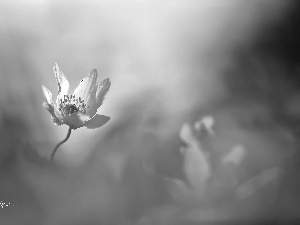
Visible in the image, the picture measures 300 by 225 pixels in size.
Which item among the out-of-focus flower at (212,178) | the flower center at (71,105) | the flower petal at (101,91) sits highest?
the flower petal at (101,91)

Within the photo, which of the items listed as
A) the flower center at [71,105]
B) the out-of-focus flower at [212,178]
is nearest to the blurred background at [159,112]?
the out-of-focus flower at [212,178]

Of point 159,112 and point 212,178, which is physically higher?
point 159,112

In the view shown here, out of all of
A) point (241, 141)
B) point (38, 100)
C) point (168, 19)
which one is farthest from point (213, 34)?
point (38, 100)

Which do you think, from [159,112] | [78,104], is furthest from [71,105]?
[159,112]

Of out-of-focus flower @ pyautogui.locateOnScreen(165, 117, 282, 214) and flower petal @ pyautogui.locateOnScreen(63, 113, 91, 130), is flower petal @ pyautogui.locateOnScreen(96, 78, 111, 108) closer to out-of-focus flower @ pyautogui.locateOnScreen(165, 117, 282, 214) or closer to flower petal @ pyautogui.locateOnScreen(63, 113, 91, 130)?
flower petal @ pyautogui.locateOnScreen(63, 113, 91, 130)

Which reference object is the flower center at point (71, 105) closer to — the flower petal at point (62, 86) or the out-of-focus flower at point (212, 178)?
the flower petal at point (62, 86)

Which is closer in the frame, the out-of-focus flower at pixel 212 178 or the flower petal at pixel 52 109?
the flower petal at pixel 52 109

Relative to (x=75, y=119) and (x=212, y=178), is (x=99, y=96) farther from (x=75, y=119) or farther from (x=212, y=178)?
(x=212, y=178)
